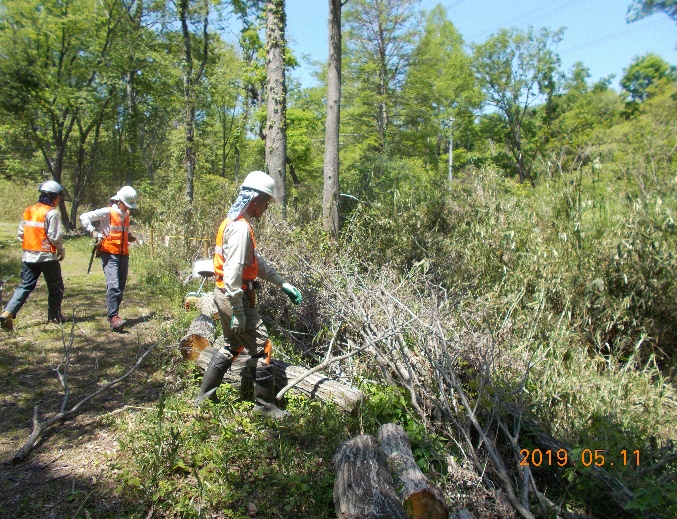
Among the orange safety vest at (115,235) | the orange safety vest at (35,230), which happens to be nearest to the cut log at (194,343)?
the orange safety vest at (115,235)

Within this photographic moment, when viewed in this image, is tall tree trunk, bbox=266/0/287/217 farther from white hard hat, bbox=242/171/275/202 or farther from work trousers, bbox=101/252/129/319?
white hard hat, bbox=242/171/275/202

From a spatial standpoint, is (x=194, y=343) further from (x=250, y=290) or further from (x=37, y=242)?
(x=37, y=242)

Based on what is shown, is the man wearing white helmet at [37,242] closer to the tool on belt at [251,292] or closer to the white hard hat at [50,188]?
the white hard hat at [50,188]

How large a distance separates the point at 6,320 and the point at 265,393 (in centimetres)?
405

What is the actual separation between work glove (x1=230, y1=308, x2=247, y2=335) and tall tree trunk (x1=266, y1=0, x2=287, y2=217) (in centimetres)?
521

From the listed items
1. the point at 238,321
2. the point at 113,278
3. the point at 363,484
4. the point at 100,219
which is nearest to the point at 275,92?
the point at 100,219

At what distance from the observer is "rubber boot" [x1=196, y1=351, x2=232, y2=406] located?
157 inches

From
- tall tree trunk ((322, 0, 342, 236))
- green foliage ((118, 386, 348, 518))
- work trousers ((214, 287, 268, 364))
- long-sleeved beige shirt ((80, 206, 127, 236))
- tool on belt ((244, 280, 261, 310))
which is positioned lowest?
green foliage ((118, 386, 348, 518))

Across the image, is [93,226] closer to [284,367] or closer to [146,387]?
[146,387]

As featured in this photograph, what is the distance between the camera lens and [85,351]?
549cm

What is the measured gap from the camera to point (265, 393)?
4055 mm

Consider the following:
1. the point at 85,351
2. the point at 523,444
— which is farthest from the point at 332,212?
the point at 523,444

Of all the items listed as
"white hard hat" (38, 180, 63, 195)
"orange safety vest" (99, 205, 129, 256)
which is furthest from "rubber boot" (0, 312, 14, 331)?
"white hard hat" (38, 180, 63, 195)

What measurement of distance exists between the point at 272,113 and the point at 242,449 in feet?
22.2
